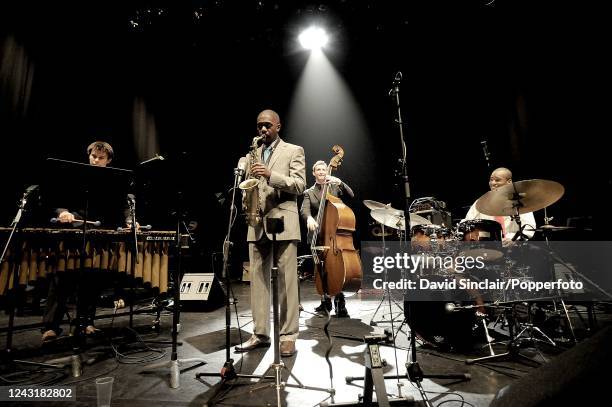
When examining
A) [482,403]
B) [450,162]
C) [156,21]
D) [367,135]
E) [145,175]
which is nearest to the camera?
[482,403]

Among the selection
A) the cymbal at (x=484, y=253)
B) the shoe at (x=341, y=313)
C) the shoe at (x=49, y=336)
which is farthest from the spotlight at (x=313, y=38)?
the shoe at (x=49, y=336)

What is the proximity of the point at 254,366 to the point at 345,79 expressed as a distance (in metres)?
7.88

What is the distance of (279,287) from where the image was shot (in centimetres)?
330

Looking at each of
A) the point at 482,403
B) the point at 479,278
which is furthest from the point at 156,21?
the point at 482,403

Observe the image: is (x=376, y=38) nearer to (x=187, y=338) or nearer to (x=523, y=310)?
(x=523, y=310)

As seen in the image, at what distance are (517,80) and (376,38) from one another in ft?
9.52

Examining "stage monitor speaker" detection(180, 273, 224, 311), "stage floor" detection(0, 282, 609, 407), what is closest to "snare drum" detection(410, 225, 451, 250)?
"stage floor" detection(0, 282, 609, 407)

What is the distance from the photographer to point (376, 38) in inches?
287

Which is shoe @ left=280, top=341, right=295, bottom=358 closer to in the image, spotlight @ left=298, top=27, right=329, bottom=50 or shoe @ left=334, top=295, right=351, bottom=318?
shoe @ left=334, top=295, right=351, bottom=318

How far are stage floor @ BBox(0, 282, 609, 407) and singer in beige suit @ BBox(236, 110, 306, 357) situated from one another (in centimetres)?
24

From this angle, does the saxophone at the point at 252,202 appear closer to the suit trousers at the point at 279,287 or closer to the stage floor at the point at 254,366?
A: the suit trousers at the point at 279,287

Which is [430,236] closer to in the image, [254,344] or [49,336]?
[254,344]
